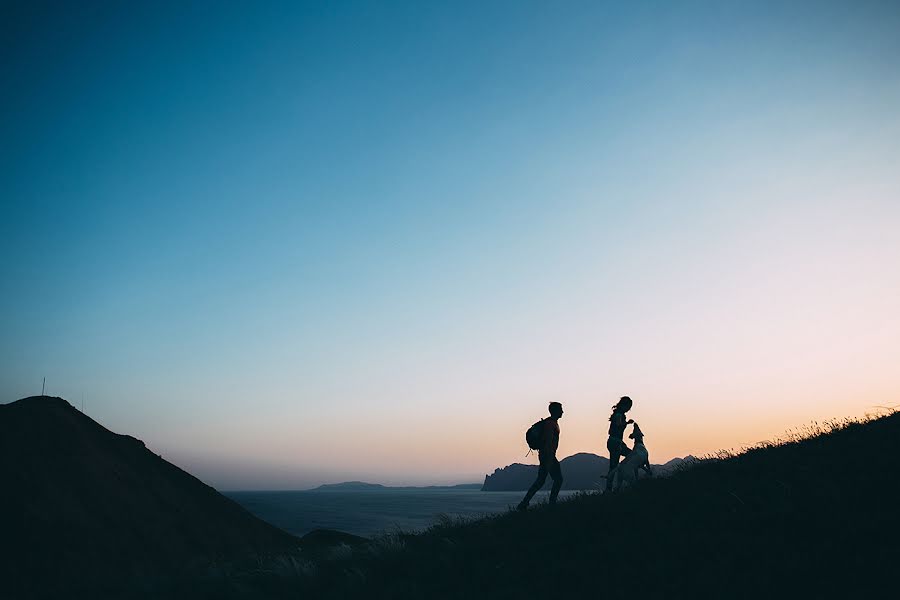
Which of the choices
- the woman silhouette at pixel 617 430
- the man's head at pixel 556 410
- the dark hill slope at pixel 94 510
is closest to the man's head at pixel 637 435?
the woman silhouette at pixel 617 430

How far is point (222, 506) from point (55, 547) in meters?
14.9

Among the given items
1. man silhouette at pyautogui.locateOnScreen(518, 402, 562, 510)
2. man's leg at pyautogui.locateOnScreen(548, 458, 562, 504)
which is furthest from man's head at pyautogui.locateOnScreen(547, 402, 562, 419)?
man's leg at pyautogui.locateOnScreen(548, 458, 562, 504)

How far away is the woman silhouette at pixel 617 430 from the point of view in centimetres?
1398

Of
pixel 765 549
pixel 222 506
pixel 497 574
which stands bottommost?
pixel 222 506

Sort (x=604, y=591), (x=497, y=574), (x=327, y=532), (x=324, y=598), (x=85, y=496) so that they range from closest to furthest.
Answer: (x=604, y=591), (x=497, y=574), (x=324, y=598), (x=85, y=496), (x=327, y=532)

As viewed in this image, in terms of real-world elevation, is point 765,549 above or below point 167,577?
above

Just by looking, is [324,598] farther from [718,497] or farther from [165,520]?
[165,520]

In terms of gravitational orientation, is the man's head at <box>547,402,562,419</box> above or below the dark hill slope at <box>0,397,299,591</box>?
above

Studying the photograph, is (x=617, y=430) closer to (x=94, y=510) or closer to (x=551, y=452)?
(x=551, y=452)

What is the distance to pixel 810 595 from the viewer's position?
5926 mm

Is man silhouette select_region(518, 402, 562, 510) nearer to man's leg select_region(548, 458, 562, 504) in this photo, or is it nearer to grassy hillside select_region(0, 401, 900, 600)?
man's leg select_region(548, 458, 562, 504)

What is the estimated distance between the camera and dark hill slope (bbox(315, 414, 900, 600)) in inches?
260

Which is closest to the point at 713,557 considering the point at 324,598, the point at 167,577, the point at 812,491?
the point at 812,491

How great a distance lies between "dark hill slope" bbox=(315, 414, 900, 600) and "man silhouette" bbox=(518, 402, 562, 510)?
70cm
